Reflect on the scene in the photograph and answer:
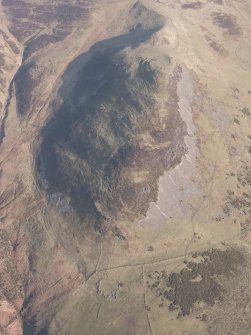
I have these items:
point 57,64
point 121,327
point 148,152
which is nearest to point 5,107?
point 57,64

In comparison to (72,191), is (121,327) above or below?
below

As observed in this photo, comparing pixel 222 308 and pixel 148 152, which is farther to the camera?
pixel 148 152

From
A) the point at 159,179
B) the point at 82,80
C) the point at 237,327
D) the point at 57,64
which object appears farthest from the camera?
the point at 57,64

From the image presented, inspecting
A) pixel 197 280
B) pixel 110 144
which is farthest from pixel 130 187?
pixel 197 280

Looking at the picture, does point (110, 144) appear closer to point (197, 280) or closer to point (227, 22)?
point (197, 280)

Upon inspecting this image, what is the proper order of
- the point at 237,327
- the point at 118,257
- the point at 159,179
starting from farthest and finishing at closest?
the point at 159,179, the point at 118,257, the point at 237,327

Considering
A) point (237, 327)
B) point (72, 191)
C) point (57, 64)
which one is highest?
point (57, 64)

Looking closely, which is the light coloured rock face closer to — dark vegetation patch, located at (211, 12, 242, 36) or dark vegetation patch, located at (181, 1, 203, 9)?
dark vegetation patch, located at (211, 12, 242, 36)

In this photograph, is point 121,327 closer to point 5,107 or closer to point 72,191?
point 72,191
